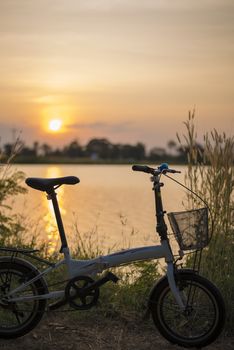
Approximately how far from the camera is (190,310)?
4.93 meters

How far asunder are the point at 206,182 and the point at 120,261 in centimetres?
238

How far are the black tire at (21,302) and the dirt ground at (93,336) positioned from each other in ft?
0.36

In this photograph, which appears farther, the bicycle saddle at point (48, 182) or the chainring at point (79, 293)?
the chainring at point (79, 293)

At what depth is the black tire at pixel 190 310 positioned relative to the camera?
4.81m

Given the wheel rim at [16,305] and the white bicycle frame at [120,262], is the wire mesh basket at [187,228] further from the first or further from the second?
the wheel rim at [16,305]

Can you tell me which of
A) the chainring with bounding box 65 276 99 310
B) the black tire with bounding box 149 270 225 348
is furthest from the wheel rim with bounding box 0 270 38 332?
the black tire with bounding box 149 270 225 348

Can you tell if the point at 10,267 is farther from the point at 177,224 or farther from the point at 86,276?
the point at 177,224

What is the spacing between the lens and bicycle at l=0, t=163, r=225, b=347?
4.67 meters

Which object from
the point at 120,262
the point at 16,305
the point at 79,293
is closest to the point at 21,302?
the point at 16,305

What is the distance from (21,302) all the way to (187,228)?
5.49 feet

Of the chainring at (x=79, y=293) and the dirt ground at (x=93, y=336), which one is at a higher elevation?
the chainring at (x=79, y=293)

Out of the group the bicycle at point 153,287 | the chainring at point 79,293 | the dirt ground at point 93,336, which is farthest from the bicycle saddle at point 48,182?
the dirt ground at point 93,336

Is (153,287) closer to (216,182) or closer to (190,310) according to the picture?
(190,310)

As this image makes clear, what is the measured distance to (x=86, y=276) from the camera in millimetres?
4895
